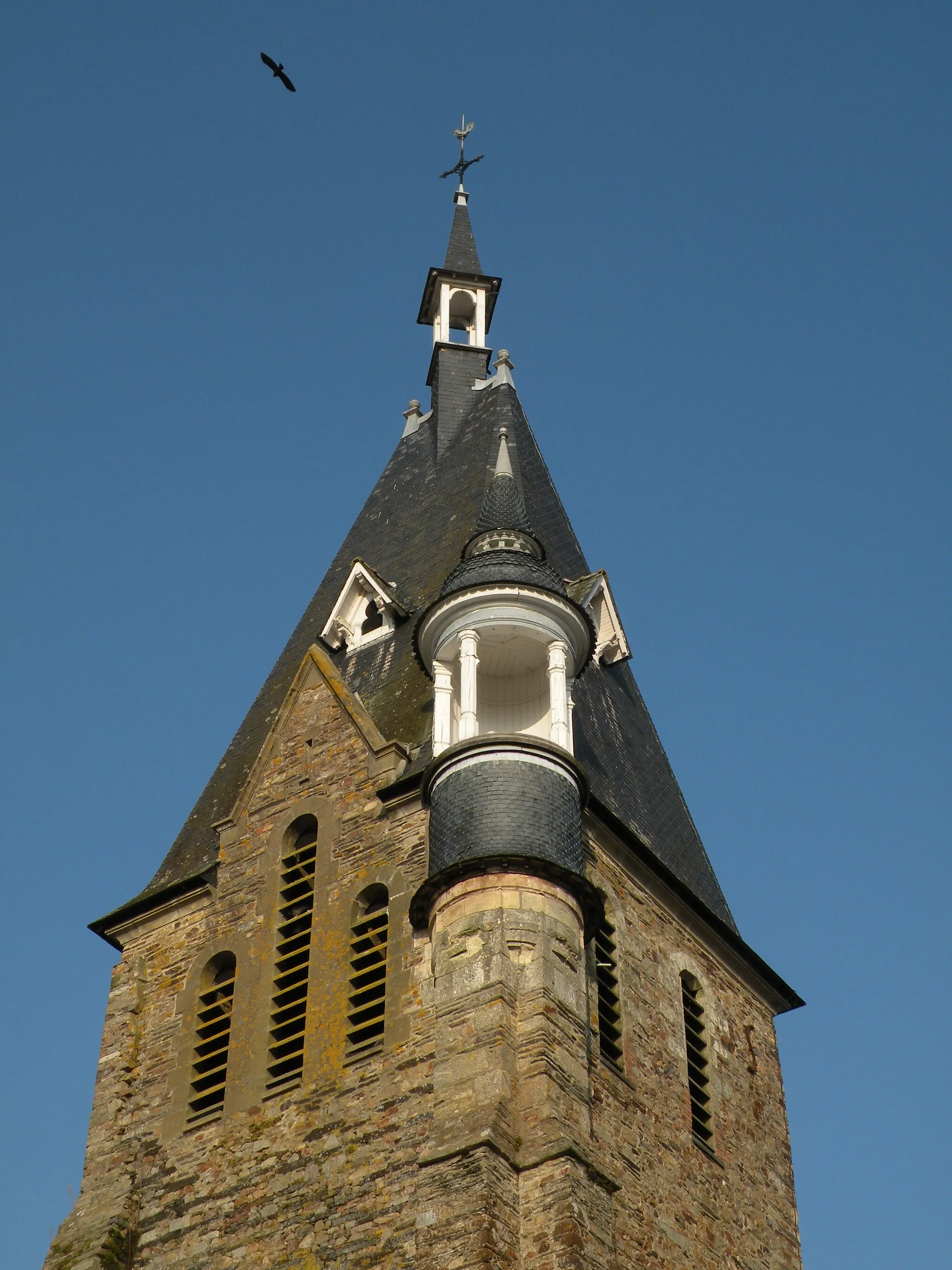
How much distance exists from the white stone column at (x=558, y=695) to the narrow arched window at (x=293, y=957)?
3.82 m

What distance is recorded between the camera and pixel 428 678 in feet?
102

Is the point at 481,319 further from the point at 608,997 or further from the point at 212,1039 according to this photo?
the point at 212,1039

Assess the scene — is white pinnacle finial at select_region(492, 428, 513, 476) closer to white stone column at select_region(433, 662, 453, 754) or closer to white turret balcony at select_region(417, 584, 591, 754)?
white turret balcony at select_region(417, 584, 591, 754)

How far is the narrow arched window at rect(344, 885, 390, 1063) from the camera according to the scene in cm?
2717

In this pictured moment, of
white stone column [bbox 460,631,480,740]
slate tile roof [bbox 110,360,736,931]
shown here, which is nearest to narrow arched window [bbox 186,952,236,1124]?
slate tile roof [bbox 110,360,736,931]

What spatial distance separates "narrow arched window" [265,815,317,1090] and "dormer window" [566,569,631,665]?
6713 millimetres

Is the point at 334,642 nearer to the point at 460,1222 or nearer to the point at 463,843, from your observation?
the point at 463,843

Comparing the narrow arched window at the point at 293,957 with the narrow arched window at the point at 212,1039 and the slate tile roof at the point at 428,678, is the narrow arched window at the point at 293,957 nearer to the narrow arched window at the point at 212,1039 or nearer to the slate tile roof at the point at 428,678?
the narrow arched window at the point at 212,1039

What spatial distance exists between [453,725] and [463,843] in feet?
9.07

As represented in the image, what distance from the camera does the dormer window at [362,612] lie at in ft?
113

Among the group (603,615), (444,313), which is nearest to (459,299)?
(444,313)

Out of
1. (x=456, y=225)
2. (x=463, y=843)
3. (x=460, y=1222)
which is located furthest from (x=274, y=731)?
(x=456, y=225)

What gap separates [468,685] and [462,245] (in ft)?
64.6

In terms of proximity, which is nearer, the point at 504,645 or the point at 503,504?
the point at 504,645
